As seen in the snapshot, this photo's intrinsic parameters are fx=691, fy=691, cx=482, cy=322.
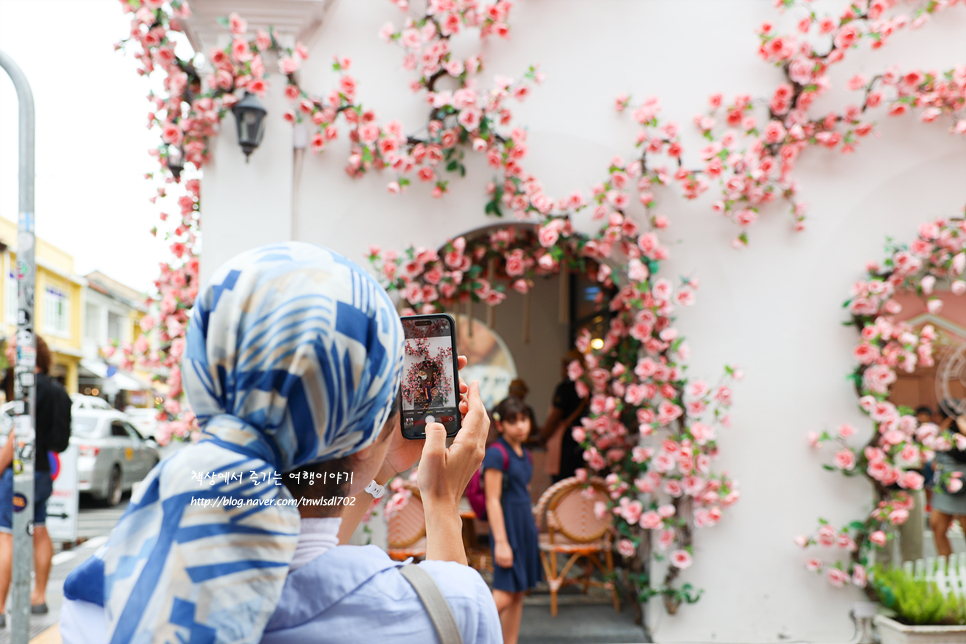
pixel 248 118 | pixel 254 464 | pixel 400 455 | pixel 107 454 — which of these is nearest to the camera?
pixel 254 464

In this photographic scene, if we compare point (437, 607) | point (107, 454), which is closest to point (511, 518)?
point (437, 607)

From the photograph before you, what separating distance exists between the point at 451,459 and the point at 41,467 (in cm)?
429

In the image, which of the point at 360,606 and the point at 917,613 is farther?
the point at 917,613

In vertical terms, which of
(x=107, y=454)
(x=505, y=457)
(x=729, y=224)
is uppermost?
(x=729, y=224)

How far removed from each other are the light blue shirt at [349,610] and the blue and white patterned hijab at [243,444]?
0.18 ft

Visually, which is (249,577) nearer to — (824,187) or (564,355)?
(824,187)

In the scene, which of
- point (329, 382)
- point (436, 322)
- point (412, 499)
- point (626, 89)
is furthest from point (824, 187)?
point (329, 382)

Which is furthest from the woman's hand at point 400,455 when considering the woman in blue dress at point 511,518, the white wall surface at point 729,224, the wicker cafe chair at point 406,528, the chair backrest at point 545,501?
the chair backrest at point 545,501

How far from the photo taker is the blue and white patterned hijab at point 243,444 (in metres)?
0.65

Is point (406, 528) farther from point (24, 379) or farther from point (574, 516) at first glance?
point (24, 379)

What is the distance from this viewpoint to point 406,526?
4355mm

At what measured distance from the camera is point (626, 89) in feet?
13.9

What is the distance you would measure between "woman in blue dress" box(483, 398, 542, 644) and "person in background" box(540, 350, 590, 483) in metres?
2.58

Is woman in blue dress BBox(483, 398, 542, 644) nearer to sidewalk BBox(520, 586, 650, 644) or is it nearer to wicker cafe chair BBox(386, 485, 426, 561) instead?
sidewalk BBox(520, 586, 650, 644)
